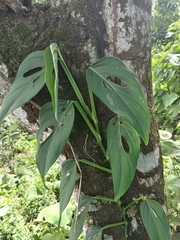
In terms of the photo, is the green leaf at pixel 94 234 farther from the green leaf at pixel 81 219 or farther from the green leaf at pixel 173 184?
the green leaf at pixel 173 184

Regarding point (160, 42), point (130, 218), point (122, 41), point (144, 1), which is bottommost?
point (130, 218)

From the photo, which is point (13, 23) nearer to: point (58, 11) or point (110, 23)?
point (58, 11)

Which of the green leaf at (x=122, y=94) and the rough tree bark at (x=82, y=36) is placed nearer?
the green leaf at (x=122, y=94)

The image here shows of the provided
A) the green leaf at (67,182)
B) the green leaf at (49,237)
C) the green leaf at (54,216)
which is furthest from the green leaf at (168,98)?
the green leaf at (67,182)

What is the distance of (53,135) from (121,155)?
140mm

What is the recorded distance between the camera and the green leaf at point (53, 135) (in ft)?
1.62

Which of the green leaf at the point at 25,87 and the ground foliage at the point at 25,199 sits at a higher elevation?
the green leaf at the point at 25,87

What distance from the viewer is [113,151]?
19.9 inches

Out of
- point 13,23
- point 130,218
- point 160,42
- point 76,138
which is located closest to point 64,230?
point 130,218

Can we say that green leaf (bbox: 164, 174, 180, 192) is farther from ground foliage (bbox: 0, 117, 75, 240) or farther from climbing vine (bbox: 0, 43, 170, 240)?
ground foliage (bbox: 0, 117, 75, 240)

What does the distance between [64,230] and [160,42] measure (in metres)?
4.27

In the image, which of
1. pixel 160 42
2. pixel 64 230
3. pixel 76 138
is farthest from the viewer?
pixel 160 42

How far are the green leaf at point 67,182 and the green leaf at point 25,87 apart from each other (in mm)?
207

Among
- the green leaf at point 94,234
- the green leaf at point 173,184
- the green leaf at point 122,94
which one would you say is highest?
the green leaf at point 122,94
